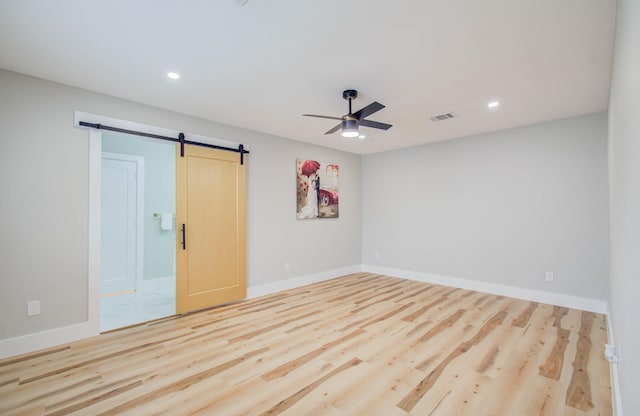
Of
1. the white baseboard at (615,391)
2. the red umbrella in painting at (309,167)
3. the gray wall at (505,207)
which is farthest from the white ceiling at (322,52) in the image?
the white baseboard at (615,391)

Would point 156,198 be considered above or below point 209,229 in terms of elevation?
above

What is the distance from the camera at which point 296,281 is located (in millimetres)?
5348

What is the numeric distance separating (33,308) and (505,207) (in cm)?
618

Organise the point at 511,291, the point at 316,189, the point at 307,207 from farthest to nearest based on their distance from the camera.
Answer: the point at 316,189 → the point at 307,207 → the point at 511,291

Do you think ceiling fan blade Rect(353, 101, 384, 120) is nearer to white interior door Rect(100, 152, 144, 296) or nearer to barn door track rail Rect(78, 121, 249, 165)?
barn door track rail Rect(78, 121, 249, 165)

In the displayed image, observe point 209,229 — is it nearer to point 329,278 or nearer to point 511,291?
point 329,278

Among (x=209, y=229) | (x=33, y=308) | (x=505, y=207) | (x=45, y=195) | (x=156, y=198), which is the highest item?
(x=156, y=198)

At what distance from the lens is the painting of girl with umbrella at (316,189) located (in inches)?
216

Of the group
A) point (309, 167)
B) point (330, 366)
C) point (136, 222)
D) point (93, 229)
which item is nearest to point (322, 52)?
point (330, 366)

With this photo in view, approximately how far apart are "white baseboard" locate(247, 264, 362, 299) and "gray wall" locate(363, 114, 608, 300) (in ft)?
2.54

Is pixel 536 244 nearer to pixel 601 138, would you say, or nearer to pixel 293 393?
pixel 601 138

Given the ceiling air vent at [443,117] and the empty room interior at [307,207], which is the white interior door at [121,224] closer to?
the empty room interior at [307,207]

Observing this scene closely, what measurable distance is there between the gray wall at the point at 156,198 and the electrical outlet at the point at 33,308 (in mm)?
2557

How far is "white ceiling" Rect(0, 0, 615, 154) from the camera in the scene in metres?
1.99
